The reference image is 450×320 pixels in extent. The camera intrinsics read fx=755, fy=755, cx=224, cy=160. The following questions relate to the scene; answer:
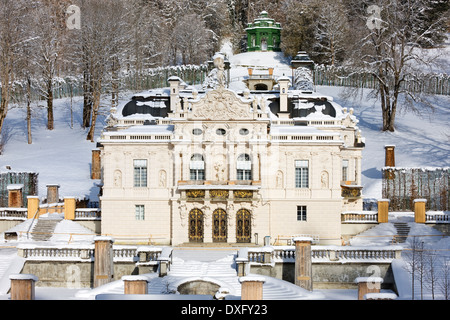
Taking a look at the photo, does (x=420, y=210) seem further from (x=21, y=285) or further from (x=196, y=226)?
(x=21, y=285)

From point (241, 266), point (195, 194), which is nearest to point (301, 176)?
point (195, 194)

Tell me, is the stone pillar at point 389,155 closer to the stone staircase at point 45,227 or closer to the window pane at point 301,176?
the window pane at point 301,176

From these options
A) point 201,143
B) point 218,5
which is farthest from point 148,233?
point 218,5

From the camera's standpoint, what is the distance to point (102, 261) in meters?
38.8

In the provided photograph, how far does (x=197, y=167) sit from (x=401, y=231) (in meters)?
13.0

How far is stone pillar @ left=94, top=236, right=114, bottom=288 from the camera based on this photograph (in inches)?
1527

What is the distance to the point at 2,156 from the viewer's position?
2520 inches

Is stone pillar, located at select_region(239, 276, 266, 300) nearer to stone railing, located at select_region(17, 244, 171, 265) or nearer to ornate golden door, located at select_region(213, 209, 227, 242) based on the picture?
stone railing, located at select_region(17, 244, 171, 265)

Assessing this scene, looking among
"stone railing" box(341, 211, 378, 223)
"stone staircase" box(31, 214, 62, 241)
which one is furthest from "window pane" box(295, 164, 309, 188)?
"stone staircase" box(31, 214, 62, 241)

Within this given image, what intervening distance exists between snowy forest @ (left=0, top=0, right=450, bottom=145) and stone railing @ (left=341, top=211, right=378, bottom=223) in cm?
2169

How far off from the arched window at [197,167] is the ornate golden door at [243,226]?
10.9 feet

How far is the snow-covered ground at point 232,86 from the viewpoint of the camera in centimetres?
4144
